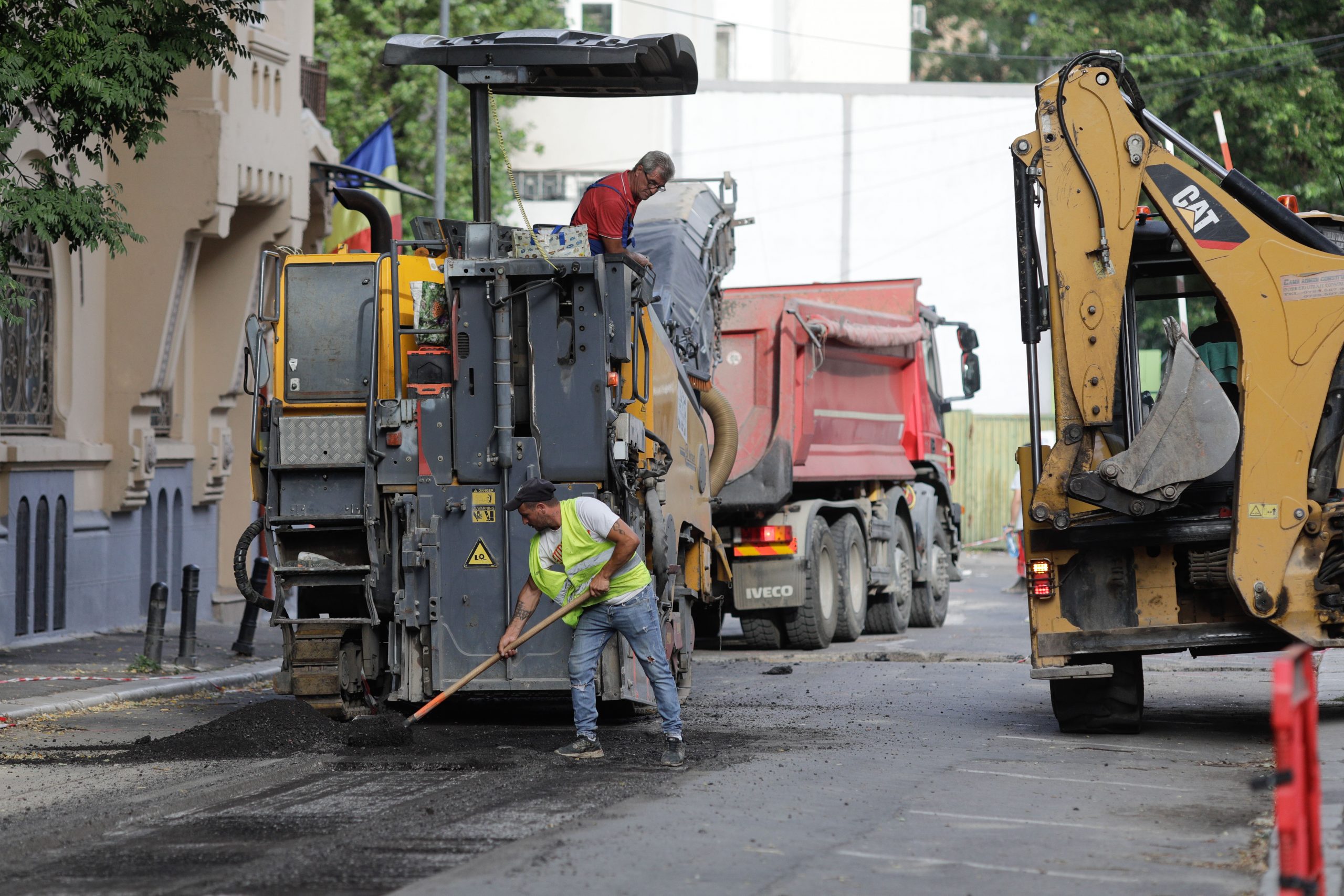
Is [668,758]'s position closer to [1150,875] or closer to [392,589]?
[392,589]

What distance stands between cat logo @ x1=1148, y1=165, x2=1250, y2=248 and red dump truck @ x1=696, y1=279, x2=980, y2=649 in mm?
6309

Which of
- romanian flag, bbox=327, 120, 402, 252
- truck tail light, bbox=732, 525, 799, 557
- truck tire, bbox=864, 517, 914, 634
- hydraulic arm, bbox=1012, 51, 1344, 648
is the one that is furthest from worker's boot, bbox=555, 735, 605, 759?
romanian flag, bbox=327, 120, 402, 252

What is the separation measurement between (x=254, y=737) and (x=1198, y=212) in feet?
19.4

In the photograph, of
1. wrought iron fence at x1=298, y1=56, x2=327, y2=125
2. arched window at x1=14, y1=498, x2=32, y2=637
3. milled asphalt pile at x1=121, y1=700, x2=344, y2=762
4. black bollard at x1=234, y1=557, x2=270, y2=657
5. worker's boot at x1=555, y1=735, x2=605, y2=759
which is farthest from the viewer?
wrought iron fence at x1=298, y1=56, x2=327, y2=125

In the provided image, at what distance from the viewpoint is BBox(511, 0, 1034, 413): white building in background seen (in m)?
40.4

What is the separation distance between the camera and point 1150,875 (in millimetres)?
6375

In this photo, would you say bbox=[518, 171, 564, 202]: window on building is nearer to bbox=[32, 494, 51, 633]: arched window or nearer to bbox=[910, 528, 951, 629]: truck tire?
bbox=[910, 528, 951, 629]: truck tire

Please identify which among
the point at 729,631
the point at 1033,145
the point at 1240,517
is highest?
the point at 1033,145

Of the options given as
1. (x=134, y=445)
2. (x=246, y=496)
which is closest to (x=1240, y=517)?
(x=134, y=445)

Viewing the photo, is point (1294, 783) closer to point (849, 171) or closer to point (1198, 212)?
point (1198, 212)

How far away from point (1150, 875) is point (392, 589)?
516 centimetres

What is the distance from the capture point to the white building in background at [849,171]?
40375 mm

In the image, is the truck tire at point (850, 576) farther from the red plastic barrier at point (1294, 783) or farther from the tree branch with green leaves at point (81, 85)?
the red plastic barrier at point (1294, 783)

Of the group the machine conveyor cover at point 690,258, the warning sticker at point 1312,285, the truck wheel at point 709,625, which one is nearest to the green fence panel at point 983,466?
the truck wheel at point 709,625
